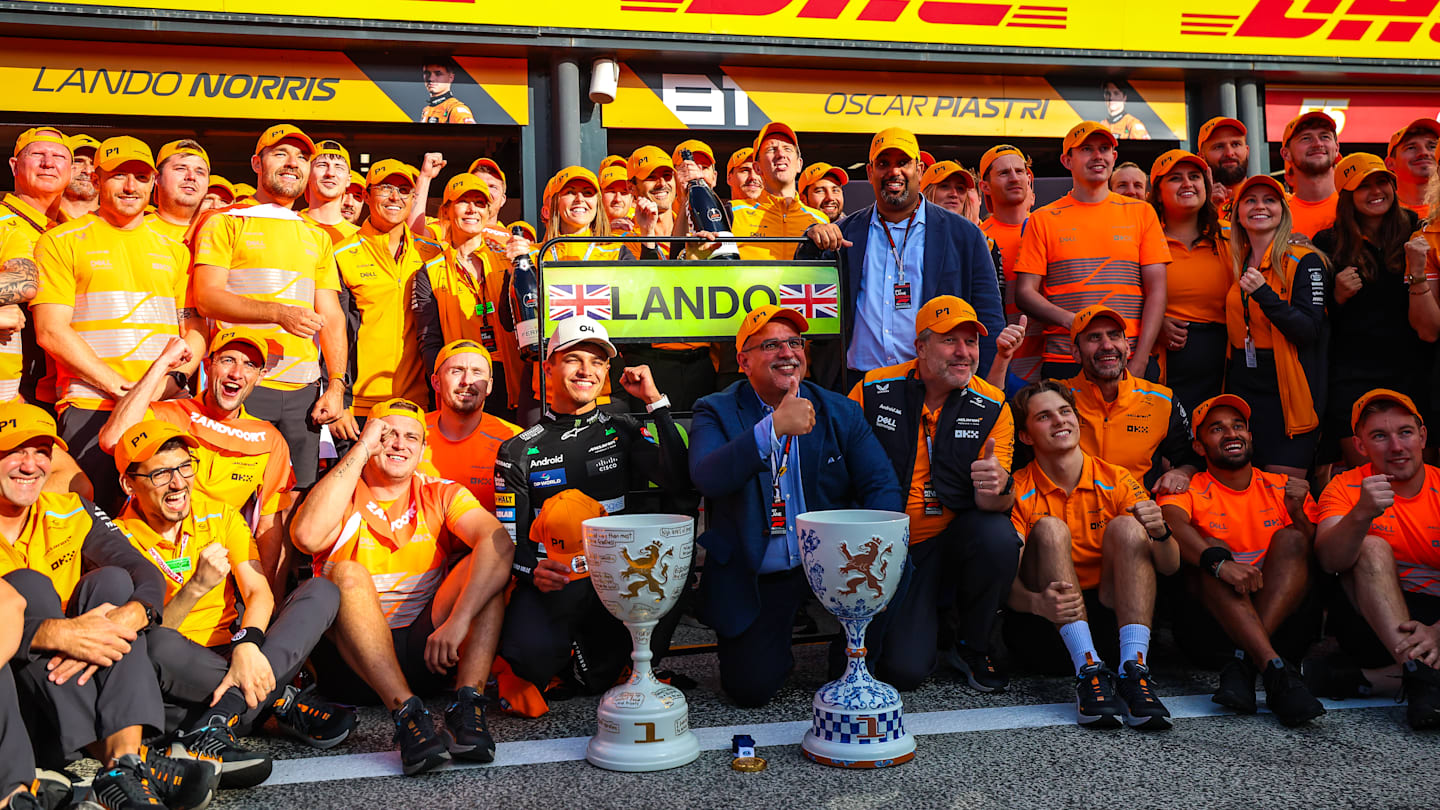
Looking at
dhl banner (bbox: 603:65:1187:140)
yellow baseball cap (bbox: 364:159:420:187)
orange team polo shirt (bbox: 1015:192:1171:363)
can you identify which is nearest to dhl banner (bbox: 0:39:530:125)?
dhl banner (bbox: 603:65:1187:140)

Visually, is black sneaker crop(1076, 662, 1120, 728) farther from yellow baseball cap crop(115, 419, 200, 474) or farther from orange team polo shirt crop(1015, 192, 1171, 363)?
yellow baseball cap crop(115, 419, 200, 474)

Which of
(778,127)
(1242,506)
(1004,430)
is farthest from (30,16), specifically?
(1242,506)

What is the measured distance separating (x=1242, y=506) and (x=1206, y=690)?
0.73 metres

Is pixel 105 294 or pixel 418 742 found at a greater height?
pixel 105 294

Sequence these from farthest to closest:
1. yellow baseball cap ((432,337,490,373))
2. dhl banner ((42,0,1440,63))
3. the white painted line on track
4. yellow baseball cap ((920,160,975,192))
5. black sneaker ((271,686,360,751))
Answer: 1. dhl banner ((42,0,1440,63))
2. yellow baseball cap ((920,160,975,192))
3. yellow baseball cap ((432,337,490,373))
4. black sneaker ((271,686,360,751))
5. the white painted line on track

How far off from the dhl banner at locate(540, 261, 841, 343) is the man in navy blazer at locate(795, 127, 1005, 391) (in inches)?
5.7

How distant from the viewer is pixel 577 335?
13.9 ft

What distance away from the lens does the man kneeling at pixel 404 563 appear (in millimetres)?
3459

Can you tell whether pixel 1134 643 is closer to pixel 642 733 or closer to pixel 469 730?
pixel 642 733

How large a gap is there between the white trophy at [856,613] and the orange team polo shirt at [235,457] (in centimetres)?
225

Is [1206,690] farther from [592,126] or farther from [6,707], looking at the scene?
[592,126]

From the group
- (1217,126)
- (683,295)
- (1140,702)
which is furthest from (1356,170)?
(683,295)

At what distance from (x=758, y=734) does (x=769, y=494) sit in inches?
33.3

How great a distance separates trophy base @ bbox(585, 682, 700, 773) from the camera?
302cm
